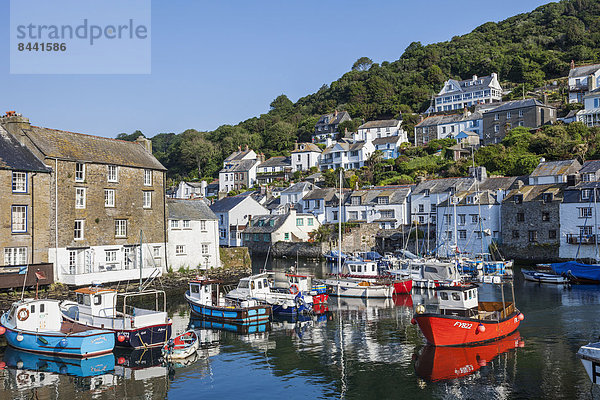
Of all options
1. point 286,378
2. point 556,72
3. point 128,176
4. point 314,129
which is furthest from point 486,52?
point 286,378

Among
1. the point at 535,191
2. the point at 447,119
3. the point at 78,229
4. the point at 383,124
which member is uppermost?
the point at 383,124

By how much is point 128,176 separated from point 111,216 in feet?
12.2

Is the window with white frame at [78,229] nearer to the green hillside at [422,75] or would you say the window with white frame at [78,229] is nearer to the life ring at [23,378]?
the life ring at [23,378]

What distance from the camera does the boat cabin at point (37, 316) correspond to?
88.0 feet

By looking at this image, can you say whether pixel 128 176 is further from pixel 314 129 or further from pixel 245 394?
pixel 314 129

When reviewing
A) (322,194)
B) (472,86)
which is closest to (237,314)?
(322,194)

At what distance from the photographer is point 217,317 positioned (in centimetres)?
3275

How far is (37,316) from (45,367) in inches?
140

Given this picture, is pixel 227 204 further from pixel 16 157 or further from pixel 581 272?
pixel 581 272

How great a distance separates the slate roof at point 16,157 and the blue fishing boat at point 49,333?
1309 cm

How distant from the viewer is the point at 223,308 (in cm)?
3234

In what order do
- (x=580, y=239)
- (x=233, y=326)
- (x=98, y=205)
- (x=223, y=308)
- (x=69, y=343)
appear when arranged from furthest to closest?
(x=580, y=239), (x=98, y=205), (x=223, y=308), (x=233, y=326), (x=69, y=343)

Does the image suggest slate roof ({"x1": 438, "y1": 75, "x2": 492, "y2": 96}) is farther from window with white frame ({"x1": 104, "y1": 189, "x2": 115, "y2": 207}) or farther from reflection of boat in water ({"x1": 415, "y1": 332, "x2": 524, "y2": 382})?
reflection of boat in water ({"x1": 415, "y1": 332, "x2": 524, "y2": 382})

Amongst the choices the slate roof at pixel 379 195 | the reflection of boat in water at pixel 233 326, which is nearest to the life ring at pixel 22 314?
the reflection of boat in water at pixel 233 326
